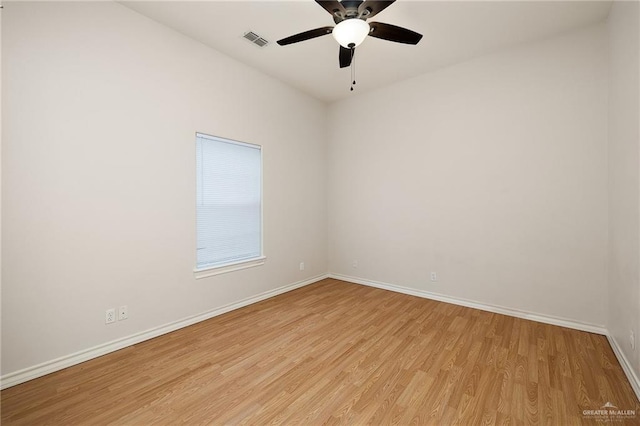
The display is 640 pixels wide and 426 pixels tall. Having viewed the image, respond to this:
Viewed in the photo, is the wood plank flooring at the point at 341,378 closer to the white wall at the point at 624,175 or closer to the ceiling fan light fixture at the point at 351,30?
the white wall at the point at 624,175

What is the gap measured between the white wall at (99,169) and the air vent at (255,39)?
1.62 feet

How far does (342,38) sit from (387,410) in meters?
2.66

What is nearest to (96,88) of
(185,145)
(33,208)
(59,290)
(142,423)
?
(185,145)

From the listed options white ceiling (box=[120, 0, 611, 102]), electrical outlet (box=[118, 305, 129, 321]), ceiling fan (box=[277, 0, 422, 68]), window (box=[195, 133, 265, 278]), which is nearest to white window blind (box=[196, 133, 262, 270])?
window (box=[195, 133, 265, 278])

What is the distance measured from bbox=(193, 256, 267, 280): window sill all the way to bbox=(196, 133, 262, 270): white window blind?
0.12 feet

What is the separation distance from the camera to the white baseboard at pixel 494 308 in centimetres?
281

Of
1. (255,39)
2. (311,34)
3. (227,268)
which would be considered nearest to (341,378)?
(227,268)

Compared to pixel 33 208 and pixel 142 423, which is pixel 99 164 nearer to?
pixel 33 208

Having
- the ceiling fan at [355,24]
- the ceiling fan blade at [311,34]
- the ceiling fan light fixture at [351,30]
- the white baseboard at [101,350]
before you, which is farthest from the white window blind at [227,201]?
the ceiling fan light fixture at [351,30]

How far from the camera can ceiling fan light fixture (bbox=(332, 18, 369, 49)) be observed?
203 centimetres

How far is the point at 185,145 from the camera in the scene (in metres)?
2.98

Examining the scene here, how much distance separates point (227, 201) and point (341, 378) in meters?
2.38

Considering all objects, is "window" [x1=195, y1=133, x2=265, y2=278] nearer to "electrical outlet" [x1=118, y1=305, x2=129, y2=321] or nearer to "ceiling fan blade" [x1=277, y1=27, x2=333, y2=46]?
"electrical outlet" [x1=118, y1=305, x2=129, y2=321]

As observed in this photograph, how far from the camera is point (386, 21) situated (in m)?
2.73
